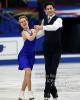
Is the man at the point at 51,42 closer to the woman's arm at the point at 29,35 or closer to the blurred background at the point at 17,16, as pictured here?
the woman's arm at the point at 29,35

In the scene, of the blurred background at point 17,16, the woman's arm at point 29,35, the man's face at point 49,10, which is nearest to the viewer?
the man's face at point 49,10

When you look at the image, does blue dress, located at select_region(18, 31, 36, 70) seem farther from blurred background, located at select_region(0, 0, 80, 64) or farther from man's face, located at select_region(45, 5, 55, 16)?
blurred background, located at select_region(0, 0, 80, 64)

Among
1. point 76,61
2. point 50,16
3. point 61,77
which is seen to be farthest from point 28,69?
point 76,61

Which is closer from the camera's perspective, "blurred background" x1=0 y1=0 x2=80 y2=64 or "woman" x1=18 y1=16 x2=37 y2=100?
"woman" x1=18 y1=16 x2=37 y2=100

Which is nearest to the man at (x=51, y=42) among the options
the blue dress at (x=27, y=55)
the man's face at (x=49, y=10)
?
the man's face at (x=49, y=10)

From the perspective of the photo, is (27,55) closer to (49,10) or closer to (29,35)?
(29,35)

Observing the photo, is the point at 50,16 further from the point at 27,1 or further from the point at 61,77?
the point at 27,1

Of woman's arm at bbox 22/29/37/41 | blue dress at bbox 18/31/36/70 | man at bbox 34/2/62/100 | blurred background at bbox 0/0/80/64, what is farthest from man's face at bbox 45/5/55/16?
blurred background at bbox 0/0/80/64

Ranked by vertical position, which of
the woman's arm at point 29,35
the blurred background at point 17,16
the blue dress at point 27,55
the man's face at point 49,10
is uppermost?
the man's face at point 49,10

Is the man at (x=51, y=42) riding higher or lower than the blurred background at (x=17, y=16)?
higher

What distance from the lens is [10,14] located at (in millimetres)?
12297

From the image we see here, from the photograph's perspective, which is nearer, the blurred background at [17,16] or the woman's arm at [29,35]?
the woman's arm at [29,35]

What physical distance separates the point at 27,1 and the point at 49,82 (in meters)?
6.28

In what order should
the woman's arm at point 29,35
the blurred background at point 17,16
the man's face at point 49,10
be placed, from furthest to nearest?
the blurred background at point 17,16 → the woman's arm at point 29,35 → the man's face at point 49,10
